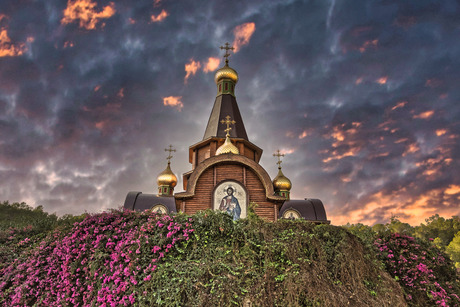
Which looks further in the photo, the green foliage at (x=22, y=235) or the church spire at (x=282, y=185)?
the church spire at (x=282, y=185)

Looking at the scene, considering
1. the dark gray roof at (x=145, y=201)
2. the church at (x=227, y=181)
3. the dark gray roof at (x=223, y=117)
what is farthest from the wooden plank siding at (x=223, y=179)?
the dark gray roof at (x=145, y=201)

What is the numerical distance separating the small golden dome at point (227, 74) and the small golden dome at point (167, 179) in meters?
8.60

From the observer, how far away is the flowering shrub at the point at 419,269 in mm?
6953

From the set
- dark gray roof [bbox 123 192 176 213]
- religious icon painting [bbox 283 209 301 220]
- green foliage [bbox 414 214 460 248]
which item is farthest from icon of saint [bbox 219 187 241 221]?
green foliage [bbox 414 214 460 248]

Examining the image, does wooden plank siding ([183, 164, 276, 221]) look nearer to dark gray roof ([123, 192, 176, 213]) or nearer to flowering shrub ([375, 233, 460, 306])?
flowering shrub ([375, 233, 460, 306])

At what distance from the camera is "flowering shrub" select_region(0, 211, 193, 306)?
5.53 metres

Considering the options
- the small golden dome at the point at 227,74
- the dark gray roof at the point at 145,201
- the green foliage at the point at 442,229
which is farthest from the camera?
the green foliage at the point at 442,229

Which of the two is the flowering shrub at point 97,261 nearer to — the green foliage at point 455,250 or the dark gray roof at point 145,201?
the dark gray roof at point 145,201

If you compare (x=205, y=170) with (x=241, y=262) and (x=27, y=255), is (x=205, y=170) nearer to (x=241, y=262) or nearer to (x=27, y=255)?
(x=27, y=255)

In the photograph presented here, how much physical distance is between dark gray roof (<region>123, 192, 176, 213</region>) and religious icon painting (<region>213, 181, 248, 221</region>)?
9175 mm

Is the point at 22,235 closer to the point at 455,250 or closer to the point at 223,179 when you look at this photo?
the point at 223,179

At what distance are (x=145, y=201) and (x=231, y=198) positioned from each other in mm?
10874

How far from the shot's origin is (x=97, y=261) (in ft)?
19.5

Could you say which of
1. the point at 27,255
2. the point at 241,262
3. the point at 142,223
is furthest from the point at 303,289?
the point at 27,255
